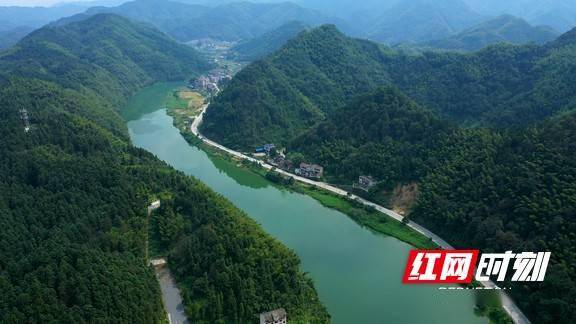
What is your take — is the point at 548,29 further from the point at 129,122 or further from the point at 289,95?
the point at 129,122

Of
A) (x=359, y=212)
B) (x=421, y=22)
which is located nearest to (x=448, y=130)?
(x=359, y=212)

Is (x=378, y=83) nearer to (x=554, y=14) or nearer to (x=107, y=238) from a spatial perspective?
(x=107, y=238)

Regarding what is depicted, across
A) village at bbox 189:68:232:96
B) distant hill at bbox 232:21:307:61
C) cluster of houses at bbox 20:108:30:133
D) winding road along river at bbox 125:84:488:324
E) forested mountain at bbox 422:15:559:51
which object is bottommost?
winding road along river at bbox 125:84:488:324

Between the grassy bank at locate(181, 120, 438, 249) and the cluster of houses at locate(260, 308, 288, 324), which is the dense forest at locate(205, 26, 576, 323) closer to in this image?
the grassy bank at locate(181, 120, 438, 249)

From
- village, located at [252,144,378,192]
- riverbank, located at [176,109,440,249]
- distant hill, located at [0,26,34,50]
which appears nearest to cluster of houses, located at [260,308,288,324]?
riverbank, located at [176,109,440,249]

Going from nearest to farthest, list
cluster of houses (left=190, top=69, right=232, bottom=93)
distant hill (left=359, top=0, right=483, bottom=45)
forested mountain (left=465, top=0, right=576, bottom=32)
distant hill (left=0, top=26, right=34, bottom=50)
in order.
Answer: cluster of houses (left=190, top=69, right=232, bottom=93) < distant hill (left=0, top=26, right=34, bottom=50) < distant hill (left=359, top=0, right=483, bottom=45) < forested mountain (left=465, top=0, right=576, bottom=32)

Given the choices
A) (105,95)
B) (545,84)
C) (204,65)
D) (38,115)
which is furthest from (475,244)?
(204,65)
